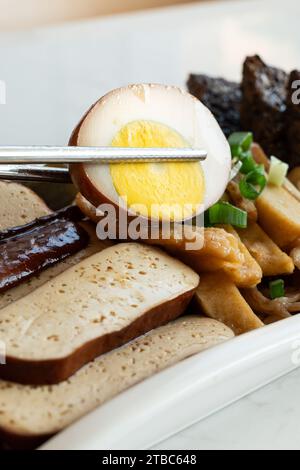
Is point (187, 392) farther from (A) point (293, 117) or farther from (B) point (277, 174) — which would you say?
(A) point (293, 117)

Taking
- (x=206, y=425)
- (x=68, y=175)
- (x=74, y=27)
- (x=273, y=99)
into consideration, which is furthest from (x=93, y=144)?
(x=74, y=27)

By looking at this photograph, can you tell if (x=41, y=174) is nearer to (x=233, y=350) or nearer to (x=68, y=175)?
(x=68, y=175)

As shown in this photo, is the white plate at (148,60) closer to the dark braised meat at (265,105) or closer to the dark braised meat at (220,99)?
the dark braised meat at (220,99)

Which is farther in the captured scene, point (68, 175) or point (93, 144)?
point (68, 175)

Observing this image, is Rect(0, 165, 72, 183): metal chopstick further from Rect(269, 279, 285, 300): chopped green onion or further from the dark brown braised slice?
Rect(269, 279, 285, 300): chopped green onion
